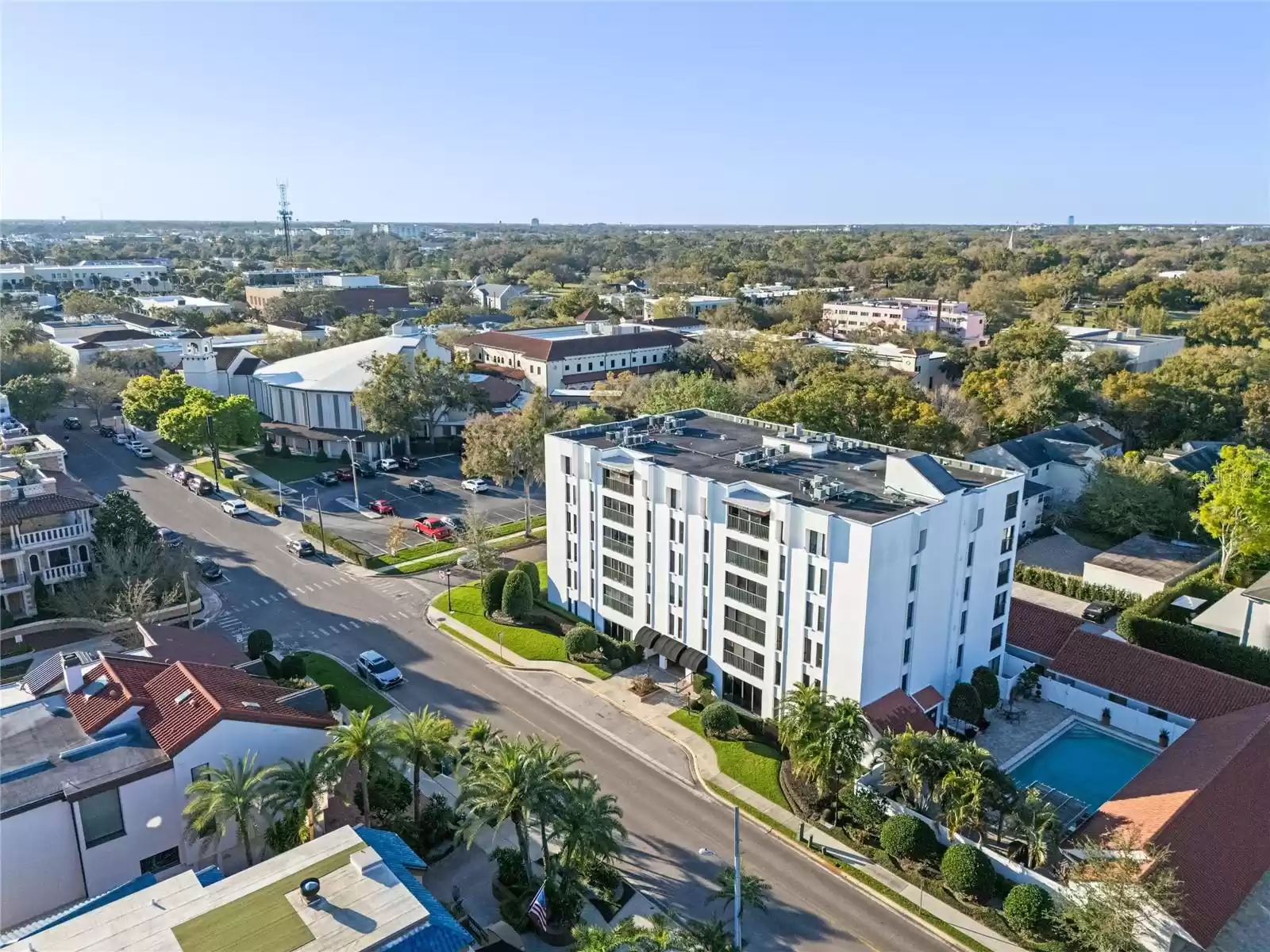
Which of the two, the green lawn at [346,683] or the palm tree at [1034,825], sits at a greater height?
the palm tree at [1034,825]

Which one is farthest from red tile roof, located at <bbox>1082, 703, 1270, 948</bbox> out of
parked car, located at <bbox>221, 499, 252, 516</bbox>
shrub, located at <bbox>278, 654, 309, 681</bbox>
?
parked car, located at <bbox>221, 499, 252, 516</bbox>

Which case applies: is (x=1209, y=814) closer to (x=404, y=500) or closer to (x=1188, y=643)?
(x=1188, y=643)

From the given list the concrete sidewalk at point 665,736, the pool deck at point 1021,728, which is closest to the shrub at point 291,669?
the concrete sidewalk at point 665,736

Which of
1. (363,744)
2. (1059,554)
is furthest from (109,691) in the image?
(1059,554)

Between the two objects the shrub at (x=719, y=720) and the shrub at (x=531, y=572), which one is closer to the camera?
the shrub at (x=719, y=720)

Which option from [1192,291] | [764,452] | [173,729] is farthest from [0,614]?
[1192,291]

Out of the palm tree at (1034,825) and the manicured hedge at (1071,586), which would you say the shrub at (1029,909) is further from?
the manicured hedge at (1071,586)

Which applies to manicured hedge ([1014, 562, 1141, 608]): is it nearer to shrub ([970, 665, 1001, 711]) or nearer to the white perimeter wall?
shrub ([970, 665, 1001, 711])
